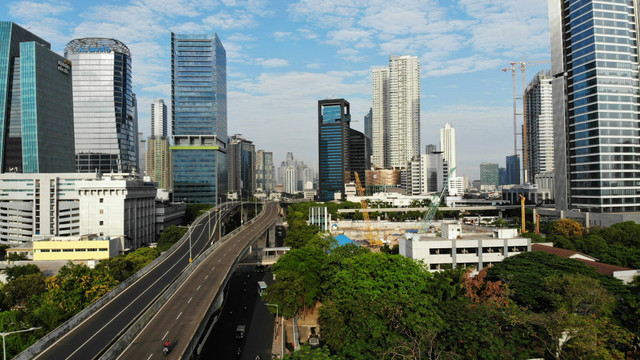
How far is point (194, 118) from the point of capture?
7805 inches

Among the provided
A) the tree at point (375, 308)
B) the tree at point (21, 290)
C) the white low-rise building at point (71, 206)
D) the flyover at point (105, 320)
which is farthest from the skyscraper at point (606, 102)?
the white low-rise building at point (71, 206)

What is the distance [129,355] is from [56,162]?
495ft

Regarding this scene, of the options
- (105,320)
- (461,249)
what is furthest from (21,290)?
(461,249)

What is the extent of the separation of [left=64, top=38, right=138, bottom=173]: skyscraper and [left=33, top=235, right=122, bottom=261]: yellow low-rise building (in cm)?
10039

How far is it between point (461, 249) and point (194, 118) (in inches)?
6468

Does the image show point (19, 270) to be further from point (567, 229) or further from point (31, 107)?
point (567, 229)

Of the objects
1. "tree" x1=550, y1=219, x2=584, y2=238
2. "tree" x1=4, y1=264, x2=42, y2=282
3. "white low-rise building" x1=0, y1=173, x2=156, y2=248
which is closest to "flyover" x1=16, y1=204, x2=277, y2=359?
"tree" x1=4, y1=264, x2=42, y2=282

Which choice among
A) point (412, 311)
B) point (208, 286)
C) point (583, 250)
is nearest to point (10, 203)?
point (208, 286)

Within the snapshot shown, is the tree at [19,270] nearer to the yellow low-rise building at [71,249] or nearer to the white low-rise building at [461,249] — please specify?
the yellow low-rise building at [71,249]

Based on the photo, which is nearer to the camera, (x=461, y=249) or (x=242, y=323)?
(x=242, y=323)

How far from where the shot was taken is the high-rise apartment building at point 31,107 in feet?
474

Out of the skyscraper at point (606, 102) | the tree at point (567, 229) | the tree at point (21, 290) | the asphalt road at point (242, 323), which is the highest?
the skyscraper at point (606, 102)

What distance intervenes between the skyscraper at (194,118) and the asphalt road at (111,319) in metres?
129

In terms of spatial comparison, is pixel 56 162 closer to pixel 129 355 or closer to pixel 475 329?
pixel 129 355
